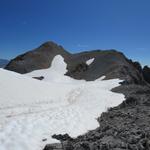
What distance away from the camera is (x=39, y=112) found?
17.5 meters

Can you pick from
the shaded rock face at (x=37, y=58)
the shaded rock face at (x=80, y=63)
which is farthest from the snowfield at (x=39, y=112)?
the shaded rock face at (x=37, y=58)

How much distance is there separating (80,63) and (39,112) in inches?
2693

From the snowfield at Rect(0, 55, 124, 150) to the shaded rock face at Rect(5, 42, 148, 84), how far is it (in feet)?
124

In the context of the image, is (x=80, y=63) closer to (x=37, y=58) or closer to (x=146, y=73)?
(x=37, y=58)

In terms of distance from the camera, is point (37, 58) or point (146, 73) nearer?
point (146, 73)

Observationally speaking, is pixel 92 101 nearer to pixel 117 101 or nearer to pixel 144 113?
pixel 117 101

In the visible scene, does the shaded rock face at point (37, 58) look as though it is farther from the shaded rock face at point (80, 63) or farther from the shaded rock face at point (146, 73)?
the shaded rock face at point (146, 73)

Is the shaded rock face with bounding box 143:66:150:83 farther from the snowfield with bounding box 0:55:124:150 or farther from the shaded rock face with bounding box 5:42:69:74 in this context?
the snowfield with bounding box 0:55:124:150

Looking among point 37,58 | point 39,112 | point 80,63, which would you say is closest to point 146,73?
point 80,63

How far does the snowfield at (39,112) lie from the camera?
1162cm

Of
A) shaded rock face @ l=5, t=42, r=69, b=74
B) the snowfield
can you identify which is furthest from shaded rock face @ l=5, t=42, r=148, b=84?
the snowfield

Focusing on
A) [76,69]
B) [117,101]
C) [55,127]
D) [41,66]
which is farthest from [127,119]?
[41,66]

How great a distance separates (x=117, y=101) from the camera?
26484mm

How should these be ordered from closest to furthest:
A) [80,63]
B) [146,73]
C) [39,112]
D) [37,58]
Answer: [39,112], [146,73], [80,63], [37,58]
